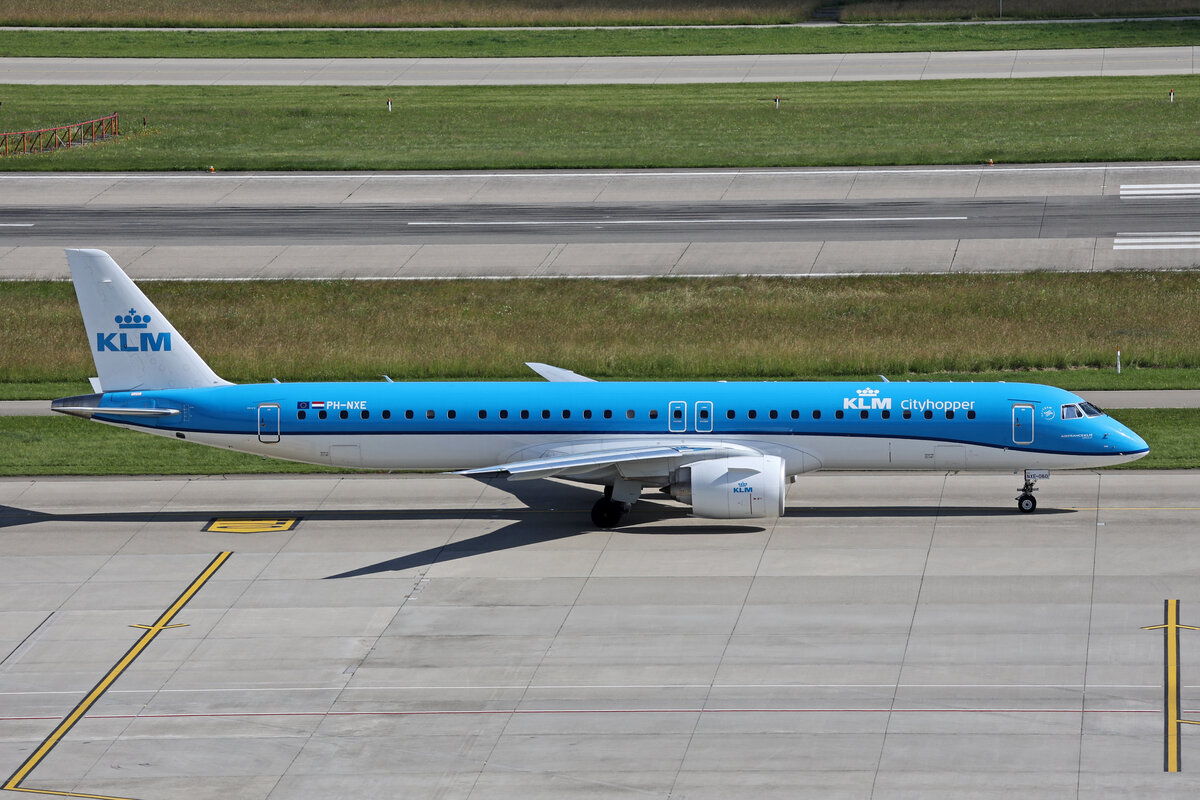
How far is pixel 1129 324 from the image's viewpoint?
54.3 metres

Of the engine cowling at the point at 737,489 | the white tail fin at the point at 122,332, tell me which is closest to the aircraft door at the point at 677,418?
the engine cowling at the point at 737,489

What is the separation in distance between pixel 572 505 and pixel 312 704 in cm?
1282

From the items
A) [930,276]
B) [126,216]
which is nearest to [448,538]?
[930,276]

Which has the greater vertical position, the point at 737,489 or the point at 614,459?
the point at 614,459

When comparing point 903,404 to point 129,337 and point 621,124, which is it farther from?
point 621,124

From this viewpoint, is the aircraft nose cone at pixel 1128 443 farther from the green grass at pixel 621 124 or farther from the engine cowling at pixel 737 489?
the green grass at pixel 621 124

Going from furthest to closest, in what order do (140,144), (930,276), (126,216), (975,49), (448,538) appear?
(975,49) → (140,144) → (126,216) → (930,276) → (448,538)

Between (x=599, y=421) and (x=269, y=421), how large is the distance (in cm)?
830

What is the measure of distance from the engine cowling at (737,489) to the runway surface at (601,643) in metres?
0.95

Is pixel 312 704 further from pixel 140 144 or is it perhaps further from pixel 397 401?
pixel 140 144

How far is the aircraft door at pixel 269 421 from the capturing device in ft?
128

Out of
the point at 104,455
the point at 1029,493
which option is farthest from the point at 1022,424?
the point at 104,455

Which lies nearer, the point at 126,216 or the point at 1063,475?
the point at 1063,475

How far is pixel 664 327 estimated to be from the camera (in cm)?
5559
